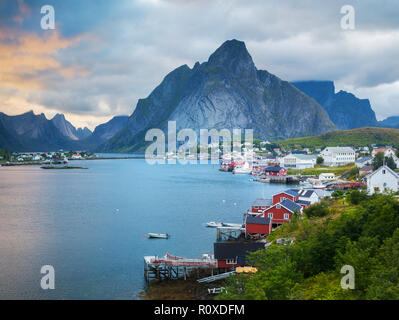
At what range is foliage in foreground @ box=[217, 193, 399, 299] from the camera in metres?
15.0

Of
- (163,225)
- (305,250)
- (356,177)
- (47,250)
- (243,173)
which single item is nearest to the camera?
(305,250)

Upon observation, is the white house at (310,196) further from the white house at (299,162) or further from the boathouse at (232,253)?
the white house at (299,162)

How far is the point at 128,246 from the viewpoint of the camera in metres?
35.8

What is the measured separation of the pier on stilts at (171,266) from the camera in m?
27.5

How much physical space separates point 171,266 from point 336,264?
13601mm

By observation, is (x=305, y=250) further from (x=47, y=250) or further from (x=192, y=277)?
(x=47, y=250)

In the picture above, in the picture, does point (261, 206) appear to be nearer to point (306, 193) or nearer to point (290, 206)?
point (290, 206)

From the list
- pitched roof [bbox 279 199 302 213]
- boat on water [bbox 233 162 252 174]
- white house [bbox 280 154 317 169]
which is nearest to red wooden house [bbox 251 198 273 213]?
pitched roof [bbox 279 199 302 213]

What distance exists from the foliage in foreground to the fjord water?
10658 mm

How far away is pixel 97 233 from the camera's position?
134 ft

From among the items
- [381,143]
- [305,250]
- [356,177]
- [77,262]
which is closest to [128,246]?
[77,262]
